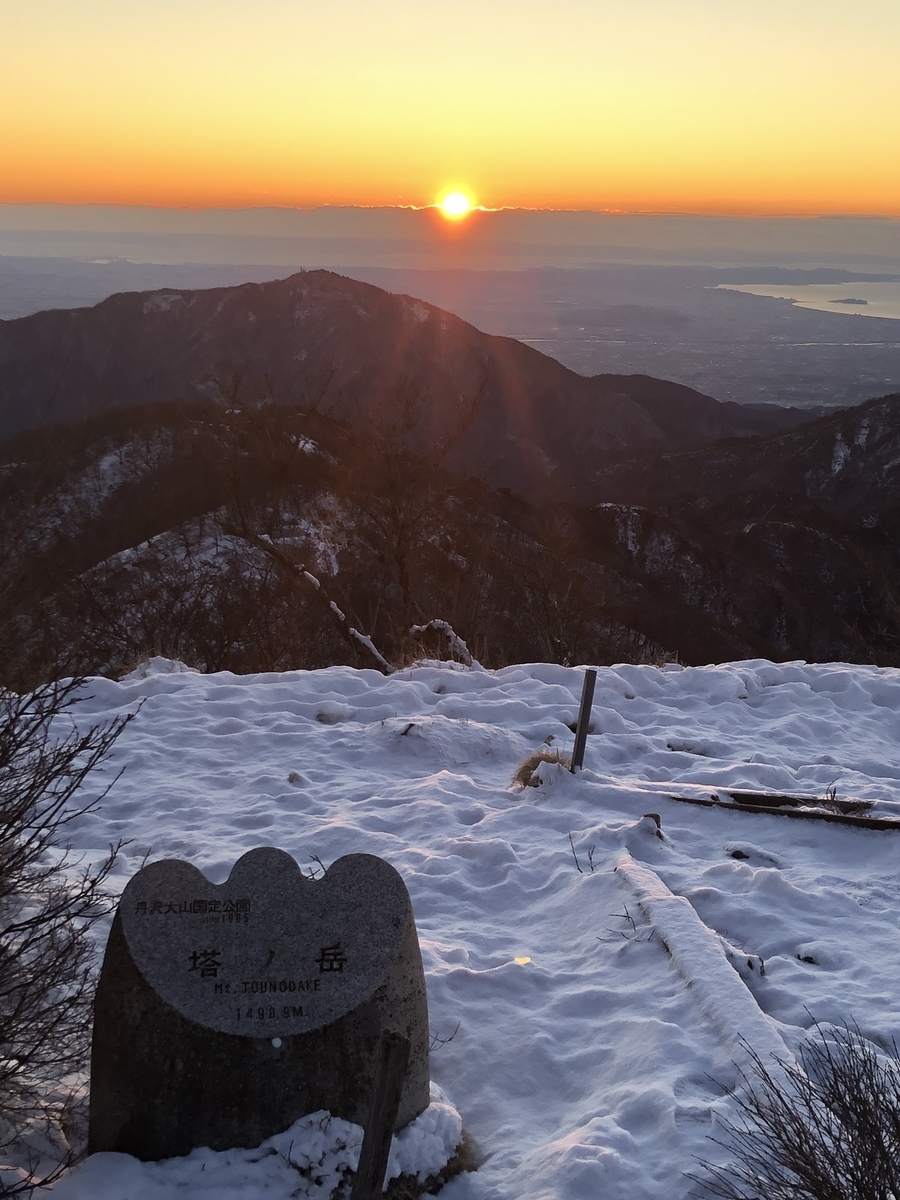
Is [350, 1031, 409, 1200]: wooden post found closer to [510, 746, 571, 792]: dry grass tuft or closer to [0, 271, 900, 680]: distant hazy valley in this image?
[0, 271, 900, 680]: distant hazy valley

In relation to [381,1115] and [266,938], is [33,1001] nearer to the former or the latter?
[266,938]

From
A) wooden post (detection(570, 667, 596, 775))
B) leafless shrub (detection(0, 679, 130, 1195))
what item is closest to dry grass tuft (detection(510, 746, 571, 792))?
wooden post (detection(570, 667, 596, 775))

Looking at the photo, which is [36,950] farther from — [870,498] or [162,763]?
[870,498]

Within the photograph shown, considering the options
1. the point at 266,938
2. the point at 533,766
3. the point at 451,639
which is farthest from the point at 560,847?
the point at 451,639

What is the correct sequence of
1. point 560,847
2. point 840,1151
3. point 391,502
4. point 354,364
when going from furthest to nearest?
1. point 354,364
2. point 391,502
3. point 560,847
4. point 840,1151

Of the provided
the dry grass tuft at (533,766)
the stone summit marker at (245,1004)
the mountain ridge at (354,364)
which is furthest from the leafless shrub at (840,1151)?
the mountain ridge at (354,364)

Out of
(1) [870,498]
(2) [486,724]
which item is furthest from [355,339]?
(2) [486,724]

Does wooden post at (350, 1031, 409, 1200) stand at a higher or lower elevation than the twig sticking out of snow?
higher
